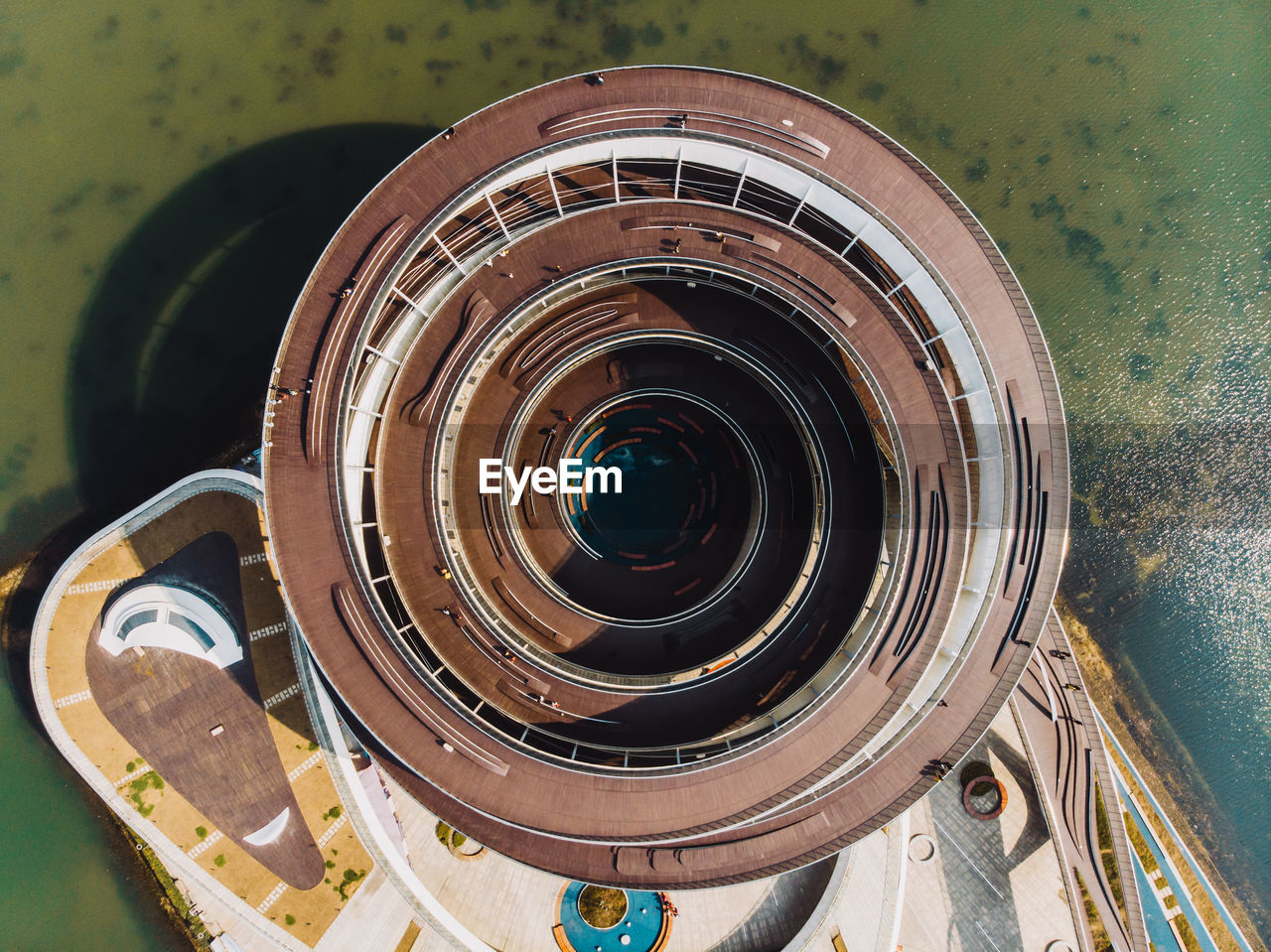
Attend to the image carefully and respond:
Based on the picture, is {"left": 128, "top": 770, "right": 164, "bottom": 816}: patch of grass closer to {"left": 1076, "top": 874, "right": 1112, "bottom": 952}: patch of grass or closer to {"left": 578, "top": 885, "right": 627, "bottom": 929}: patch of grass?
{"left": 578, "top": 885, "right": 627, "bottom": 929}: patch of grass

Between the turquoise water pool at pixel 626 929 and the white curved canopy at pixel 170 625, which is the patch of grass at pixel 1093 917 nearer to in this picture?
the turquoise water pool at pixel 626 929

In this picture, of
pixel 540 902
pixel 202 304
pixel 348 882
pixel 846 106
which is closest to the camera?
pixel 348 882

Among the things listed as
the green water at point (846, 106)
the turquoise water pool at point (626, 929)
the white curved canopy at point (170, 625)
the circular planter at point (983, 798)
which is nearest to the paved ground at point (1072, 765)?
the circular planter at point (983, 798)

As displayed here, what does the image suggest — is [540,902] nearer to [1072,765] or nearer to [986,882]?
[986,882]

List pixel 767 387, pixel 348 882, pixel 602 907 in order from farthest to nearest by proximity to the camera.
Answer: pixel 348 882 → pixel 602 907 → pixel 767 387

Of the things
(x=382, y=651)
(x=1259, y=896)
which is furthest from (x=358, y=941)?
(x=1259, y=896)

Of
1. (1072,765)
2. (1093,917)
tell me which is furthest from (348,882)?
(1093,917)

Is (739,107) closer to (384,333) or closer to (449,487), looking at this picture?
(384,333)
